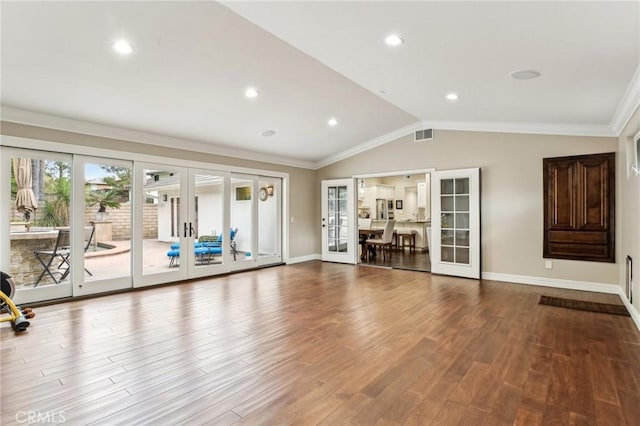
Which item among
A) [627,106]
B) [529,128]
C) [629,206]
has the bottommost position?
[629,206]

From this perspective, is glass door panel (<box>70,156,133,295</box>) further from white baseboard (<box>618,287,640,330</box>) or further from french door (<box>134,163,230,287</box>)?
white baseboard (<box>618,287,640,330</box>)

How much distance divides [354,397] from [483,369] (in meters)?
1.15

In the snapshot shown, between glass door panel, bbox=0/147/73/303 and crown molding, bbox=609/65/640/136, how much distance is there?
699 centimetres

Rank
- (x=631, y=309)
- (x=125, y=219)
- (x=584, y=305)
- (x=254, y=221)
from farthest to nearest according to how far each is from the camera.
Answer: (x=254, y=221)
(x=125, y=219)
(x=584, y=305)
(x=631, y=309)

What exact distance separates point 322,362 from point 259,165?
5.43 meters

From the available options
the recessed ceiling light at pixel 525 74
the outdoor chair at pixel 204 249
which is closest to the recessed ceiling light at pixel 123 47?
the outdoor chair at pixel 204 249

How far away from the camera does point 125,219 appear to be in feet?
17.8

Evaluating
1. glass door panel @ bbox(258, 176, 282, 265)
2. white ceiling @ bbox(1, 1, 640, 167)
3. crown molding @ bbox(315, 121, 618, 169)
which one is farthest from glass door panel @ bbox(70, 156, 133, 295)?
crown molding @ bbox(315, 121, 618, 169)

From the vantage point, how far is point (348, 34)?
3213 millimetres

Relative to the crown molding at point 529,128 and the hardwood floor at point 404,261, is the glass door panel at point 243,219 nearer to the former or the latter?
the hardwood floor at point 404,261

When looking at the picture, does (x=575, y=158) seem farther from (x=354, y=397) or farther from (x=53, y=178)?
(x=53, y=178)

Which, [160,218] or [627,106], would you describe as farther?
[160,218]

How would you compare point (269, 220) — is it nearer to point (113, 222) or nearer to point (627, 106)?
point (113, 222)

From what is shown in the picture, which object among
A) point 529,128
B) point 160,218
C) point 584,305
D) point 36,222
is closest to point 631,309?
point 584,305
